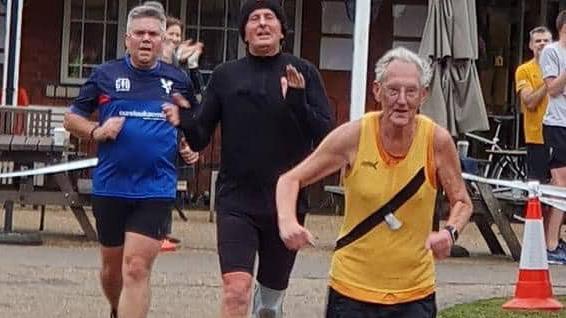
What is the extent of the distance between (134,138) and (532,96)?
211 inches

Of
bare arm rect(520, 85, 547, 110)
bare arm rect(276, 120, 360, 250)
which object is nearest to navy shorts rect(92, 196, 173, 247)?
bare arm rect(276, 120, 360, 250)

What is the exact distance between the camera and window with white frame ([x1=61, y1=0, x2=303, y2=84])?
18.1 meters

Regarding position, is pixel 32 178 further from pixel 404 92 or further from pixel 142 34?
pixel 404 92

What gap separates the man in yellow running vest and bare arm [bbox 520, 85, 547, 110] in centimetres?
681

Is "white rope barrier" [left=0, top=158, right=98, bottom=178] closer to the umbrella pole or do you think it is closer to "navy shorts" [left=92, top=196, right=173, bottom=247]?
the umbrella pole

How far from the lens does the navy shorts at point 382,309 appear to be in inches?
219

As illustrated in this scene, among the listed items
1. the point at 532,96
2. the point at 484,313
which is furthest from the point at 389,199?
the point at 532,96

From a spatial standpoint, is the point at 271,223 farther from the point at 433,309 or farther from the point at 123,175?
the point at 433,309

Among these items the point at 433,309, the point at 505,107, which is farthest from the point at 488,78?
the point at 433,309

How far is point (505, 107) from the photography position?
18.3m

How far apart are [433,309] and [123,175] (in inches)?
108

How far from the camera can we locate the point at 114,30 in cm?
1819

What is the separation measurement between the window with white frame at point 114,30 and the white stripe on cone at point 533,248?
27.7 feet

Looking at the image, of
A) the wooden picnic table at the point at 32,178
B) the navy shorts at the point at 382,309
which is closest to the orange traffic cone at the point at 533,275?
the navy shorts at the point at 382,309
